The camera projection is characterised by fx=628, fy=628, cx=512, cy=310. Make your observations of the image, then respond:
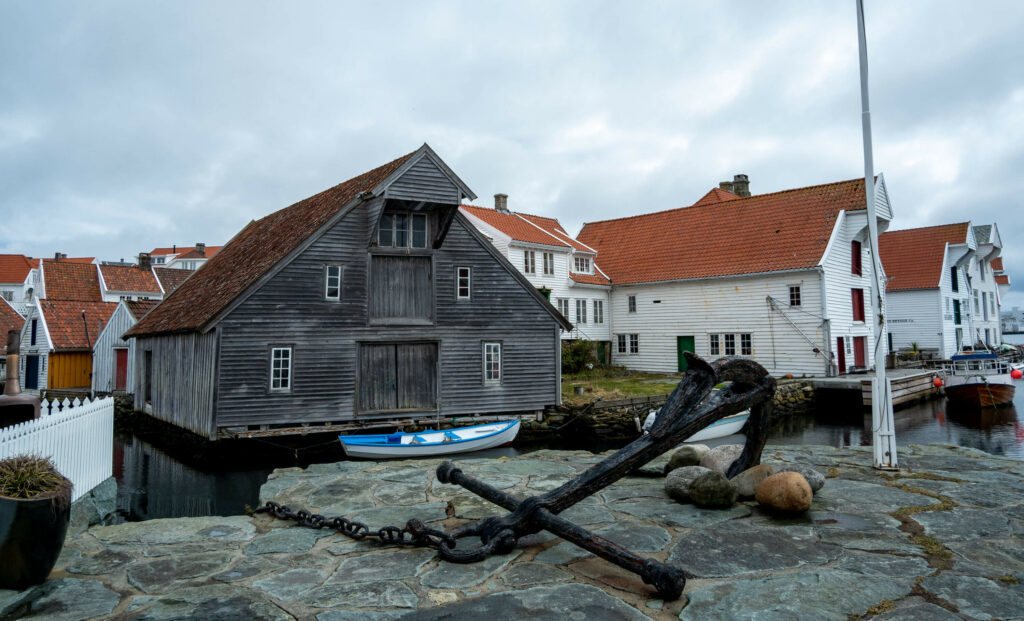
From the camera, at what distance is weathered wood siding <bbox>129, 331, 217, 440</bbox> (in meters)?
17.1

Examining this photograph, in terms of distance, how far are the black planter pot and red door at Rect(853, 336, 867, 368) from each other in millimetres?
33261

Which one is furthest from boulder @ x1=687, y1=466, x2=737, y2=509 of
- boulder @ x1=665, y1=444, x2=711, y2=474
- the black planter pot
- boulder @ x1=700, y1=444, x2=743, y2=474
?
the black planter pot

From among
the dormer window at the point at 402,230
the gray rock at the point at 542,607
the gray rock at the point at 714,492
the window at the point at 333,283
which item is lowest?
the gray rock at the point at 542,607

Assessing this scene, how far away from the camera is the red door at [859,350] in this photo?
31.3m

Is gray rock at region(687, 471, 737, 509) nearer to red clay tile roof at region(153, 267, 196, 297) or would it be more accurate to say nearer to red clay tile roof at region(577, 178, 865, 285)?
red clay tile roof at region(577, 178, 865, 285)

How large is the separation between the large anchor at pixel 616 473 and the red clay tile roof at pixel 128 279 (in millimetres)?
50161

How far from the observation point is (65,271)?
4928 centimetres

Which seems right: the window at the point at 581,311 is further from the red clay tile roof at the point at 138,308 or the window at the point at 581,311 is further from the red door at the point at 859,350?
the red clay tile roof at the point at 138,308

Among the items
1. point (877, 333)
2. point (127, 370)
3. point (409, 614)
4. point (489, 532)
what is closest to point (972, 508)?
point (877, 333)

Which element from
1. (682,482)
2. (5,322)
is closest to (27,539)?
(682,482)

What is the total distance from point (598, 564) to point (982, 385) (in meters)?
29.9

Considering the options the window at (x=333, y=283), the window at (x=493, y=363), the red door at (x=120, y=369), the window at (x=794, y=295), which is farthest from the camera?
the red door at (x=120, y=369)

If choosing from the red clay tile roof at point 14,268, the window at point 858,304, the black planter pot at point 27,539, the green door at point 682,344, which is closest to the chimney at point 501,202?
the green door at point 682,344

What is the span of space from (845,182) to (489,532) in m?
31.8
